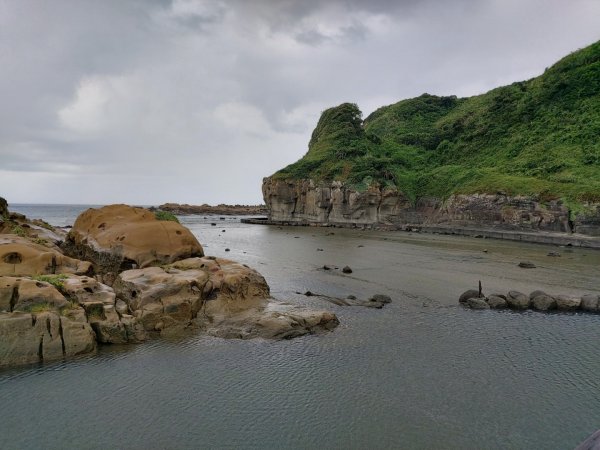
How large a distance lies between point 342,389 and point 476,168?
9660 centimetres

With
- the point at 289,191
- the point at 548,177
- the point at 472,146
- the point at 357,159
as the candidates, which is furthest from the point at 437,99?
the point at 548,177

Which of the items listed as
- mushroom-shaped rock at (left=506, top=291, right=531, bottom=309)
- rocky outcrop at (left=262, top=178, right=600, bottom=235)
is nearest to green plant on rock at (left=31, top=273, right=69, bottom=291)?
mushroom-shaped rock at (left=506, top=291, right=531, bottom=309)

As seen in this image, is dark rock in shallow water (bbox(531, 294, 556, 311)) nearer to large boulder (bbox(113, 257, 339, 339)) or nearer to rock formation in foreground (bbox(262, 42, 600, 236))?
large boulder (bbox(113, 257, 339, 339))

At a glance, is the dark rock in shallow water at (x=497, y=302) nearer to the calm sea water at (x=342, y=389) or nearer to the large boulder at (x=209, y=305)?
the calm sea water at (x=342, y=389)

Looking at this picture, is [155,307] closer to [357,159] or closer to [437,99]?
[357,159]

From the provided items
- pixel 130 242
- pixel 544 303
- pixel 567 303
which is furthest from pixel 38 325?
A: pixel 567 303

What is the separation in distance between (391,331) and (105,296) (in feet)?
47.9

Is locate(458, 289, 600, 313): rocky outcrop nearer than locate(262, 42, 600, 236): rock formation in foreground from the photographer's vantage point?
Yes

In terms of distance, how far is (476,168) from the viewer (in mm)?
99438

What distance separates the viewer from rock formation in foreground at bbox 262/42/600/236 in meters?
73.8

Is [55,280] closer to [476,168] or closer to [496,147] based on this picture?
[476,168]

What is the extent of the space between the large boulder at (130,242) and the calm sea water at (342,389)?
9065 mm

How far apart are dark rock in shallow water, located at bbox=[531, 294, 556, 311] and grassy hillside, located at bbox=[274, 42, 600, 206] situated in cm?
4997

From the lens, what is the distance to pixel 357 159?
385ft
